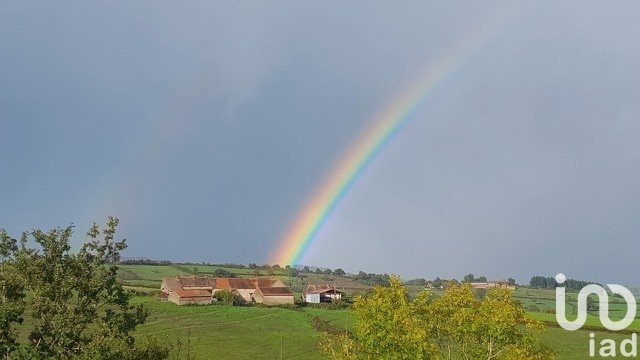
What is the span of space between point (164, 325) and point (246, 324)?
1218cm

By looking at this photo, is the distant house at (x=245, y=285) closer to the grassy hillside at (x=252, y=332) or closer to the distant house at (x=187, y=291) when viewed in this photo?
the distant house at (x=187, y=291)

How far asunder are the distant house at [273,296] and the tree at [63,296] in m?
95.5

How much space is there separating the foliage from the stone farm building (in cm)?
8247

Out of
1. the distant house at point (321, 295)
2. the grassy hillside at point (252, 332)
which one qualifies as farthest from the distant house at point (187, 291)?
the distant house at point (321, 295)

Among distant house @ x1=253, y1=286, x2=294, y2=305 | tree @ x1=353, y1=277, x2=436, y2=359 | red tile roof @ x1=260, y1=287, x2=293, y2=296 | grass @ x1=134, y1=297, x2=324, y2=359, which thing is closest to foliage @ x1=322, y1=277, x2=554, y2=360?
tree @ x1=353, y1=277, x2=436, y2=359

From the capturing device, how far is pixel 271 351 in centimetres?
6238

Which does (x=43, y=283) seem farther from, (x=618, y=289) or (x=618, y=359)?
(x=618, y=359)

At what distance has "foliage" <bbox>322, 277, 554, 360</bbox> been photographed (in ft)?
79.6

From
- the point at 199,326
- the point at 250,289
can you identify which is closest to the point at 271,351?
the point at 199,326

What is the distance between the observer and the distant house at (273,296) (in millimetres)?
118250

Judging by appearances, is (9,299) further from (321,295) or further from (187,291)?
(321,295)

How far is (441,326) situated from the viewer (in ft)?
92.4

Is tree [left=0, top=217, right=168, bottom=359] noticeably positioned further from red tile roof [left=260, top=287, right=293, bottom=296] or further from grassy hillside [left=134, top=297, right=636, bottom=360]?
red tile roof [left=260, top=287, right=293, bottom=296]

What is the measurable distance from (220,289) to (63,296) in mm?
107607
